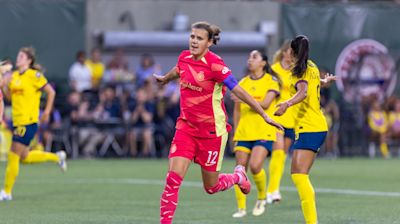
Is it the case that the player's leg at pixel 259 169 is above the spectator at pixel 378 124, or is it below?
above

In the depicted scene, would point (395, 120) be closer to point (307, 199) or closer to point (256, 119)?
point (256, 119)

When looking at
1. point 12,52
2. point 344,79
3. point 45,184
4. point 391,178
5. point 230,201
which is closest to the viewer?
point 230,201

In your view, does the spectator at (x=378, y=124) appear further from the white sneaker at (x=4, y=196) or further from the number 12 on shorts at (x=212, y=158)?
the number 12 on shorts at (x=212, y=158)

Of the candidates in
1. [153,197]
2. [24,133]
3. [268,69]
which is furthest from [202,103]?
[24,133]

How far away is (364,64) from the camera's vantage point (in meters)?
32.2

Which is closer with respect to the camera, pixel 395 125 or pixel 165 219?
pixel 165 219

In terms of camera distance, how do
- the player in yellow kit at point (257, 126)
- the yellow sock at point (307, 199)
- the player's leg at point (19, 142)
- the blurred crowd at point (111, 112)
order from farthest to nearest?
1. the blurred crowd at point (111, 112)
2. the player's leg at point (19, 142)
3. the player in yellow kit at point (257, 126)
4. the yellow sock at point (307, 199)

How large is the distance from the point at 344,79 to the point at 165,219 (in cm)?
2104

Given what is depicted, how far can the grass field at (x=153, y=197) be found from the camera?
14445mm

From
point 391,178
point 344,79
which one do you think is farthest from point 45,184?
point 344,79

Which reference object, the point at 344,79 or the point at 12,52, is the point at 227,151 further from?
the point at 12,52

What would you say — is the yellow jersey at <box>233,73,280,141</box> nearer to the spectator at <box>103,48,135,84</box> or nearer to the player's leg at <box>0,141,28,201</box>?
the player's leg at <box>0,141,28,201</box>

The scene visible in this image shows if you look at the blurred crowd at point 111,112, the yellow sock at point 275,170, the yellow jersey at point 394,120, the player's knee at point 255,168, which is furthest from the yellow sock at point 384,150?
the player's knee at point 255,168

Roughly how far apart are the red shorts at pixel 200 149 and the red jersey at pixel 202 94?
6cm
